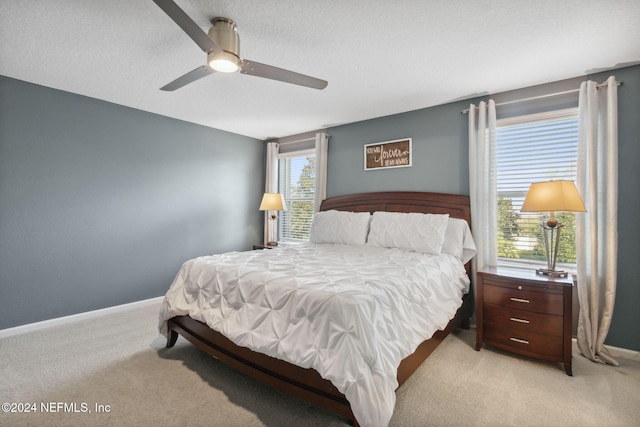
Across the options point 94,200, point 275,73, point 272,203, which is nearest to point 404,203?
point 272,203

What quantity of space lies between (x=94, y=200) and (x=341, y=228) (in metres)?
2.91

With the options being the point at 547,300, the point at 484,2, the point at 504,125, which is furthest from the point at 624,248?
the point at 484,2

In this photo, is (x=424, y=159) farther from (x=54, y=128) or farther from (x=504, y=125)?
(x=54, y=128)

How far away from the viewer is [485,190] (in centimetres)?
309

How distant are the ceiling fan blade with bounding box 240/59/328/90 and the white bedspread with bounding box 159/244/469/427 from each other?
1.42m

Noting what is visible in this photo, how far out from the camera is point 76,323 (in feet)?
10.4

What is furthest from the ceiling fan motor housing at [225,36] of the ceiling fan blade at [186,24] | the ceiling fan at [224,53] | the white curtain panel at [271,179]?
the white curtain panel at [271,179]

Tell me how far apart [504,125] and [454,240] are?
1347mm

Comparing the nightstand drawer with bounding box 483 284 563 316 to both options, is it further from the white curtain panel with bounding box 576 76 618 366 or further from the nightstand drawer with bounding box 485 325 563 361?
the white curtain panel with bounding box 576 76 618 366

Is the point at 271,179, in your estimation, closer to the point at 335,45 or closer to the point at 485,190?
the point at 335,45

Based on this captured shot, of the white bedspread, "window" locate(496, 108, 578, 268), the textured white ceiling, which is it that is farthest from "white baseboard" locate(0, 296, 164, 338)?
"window" locate(496, 108, 578, 268)

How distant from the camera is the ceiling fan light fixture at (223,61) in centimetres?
189

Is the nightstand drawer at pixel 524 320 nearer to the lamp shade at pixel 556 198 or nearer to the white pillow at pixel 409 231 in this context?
the white pillow at pixel 409 231

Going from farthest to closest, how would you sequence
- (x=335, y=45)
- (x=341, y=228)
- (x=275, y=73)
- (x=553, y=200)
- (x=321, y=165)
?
(x=321, y=165)
(x=341, y=228)
(x=553, y=200)
(x=335, y=45)
(x=275, y=73)
